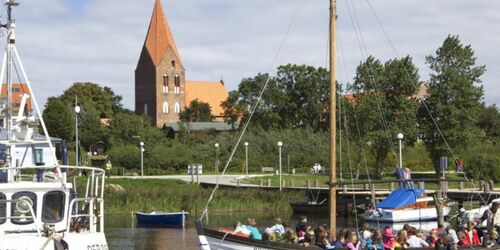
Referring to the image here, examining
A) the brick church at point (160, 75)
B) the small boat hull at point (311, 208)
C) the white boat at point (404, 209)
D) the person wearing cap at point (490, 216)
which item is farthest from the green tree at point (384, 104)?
the brick church at point (160, 75)

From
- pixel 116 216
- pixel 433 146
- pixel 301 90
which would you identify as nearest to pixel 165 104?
pixel 301 90

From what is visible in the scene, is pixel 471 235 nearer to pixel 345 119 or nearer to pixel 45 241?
pixel 45 241

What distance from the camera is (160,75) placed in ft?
513

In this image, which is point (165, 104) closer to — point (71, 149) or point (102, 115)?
point (102, 115)

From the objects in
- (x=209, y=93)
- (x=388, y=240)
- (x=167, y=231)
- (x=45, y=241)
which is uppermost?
(x=209, y=93)

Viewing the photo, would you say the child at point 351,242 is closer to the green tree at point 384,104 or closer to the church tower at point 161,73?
the green tree at point 384,104

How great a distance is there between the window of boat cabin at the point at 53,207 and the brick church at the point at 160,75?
134882mm

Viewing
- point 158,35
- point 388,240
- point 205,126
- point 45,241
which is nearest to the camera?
point 45,241

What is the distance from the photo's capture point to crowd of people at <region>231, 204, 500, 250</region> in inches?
854

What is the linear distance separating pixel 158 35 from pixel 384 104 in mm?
94152

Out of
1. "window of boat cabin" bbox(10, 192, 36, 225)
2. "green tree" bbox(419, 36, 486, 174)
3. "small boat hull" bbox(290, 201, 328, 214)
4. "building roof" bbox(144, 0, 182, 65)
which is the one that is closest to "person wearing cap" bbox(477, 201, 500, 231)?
"window of boat cabin" bbox(10, 192, 36, 225)

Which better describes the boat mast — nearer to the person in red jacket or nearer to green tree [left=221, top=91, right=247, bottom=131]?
the person in red jacket

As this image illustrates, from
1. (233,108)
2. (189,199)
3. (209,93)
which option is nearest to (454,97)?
(189,199)

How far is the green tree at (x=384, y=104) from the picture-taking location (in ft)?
216
